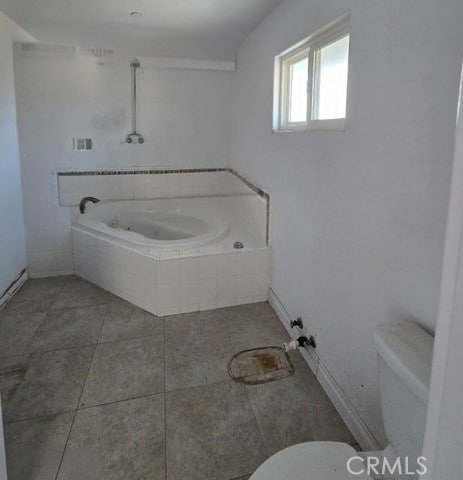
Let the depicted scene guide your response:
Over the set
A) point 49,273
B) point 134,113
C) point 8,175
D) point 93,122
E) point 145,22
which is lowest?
point 49,273

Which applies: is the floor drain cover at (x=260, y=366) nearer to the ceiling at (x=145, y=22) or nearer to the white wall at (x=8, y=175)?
the white wall at (x=8, y=175)

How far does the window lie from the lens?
1.83 meters

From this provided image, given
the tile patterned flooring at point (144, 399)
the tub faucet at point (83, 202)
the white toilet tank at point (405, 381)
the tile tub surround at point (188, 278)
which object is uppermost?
the tub faucet at point (83, 202)

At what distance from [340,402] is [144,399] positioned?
3.23 feet

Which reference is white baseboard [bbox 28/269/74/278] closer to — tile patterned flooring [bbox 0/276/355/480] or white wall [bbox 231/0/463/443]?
tile patterned flooring [bbox 0/276/355/480]

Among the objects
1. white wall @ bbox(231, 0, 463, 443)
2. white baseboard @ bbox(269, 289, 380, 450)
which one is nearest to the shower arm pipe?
white wall @ bbox(231, 0, 463, 443)

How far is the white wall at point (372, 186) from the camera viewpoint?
1.11 meters

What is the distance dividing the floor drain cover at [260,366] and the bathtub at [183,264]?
2.10 feet

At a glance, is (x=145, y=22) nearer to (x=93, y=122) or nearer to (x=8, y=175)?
(x=93, y=122)

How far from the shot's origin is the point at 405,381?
99 cm

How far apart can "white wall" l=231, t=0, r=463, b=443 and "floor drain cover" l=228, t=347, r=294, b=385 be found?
261 millimetres

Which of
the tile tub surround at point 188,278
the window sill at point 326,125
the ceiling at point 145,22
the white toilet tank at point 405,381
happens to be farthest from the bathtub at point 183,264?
the white toilet tank at point 405,381

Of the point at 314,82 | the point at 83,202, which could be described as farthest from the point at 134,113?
the point at 314,82

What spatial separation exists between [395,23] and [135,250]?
85.2 inches
